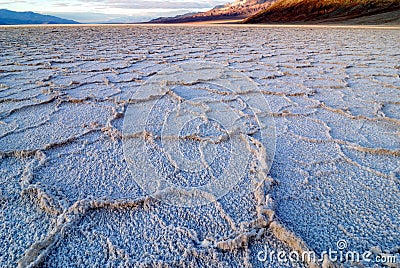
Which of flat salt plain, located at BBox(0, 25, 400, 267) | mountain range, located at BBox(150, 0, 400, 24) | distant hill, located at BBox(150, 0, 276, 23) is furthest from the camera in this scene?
distant hill, located at BBox(150, 0, 276, 23)

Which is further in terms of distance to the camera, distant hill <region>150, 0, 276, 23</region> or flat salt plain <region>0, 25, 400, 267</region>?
distant hill <region>150, 0, 276, 23</region>

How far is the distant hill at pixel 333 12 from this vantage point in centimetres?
1575

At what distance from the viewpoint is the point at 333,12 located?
18.9m

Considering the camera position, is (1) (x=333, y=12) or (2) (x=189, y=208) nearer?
(2) (x=189, y=208)

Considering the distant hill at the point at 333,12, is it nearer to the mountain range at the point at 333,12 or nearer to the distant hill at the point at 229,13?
the mountain range at the point at 333,12

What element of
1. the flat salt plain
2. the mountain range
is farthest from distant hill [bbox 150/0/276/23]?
the flat salt plain

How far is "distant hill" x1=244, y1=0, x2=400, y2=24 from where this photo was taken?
51.7 ft

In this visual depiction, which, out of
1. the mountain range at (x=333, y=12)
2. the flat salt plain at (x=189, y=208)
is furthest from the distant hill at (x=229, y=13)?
the flat salt plain at (x=189, y=208)

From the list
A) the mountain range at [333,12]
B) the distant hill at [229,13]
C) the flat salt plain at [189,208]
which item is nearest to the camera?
the flat salt plain at [189,208]

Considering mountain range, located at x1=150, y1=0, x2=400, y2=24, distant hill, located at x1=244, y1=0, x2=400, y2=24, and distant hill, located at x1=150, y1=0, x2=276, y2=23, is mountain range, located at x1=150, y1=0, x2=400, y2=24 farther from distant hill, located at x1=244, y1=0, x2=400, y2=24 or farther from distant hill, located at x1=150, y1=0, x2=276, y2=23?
distant hill, located at x1=150, y1=0, x2=276, y2=23

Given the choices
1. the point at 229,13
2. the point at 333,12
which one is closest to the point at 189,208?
the point at 333,12

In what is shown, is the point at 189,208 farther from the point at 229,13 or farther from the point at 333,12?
the point at 229,13

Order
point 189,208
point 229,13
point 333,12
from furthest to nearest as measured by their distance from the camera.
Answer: point 229,13 < point 333,12 < point 189,208

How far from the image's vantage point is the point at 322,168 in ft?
3.87
